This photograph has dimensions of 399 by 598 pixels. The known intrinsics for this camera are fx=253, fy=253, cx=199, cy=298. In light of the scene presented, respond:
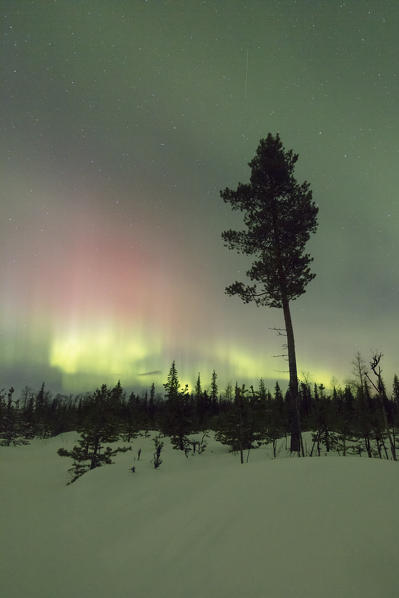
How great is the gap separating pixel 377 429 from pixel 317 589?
21.3m

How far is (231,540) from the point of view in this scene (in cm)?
347

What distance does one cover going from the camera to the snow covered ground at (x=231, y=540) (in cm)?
262

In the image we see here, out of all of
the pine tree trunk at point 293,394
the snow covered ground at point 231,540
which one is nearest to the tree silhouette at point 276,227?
the pine tree trunk at point 293,394

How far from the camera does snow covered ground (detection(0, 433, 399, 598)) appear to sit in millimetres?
2615

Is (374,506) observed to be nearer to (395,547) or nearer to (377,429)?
(395,547)

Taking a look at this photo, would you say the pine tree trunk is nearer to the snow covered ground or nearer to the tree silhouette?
the tree silhouette

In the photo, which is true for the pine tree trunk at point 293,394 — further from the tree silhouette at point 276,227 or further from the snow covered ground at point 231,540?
the snow covered ground at point 231,540

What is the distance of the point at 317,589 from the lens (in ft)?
7.73

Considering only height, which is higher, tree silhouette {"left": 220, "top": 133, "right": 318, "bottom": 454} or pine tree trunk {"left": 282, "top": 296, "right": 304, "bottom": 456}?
tree silhouette {"left": 220, "top": 133, "right": 318, "bottom": 454}

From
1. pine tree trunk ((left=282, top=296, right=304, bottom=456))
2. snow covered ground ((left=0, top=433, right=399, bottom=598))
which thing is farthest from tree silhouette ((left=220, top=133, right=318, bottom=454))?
snow covered ground ((left=0, top=433, right=399, bottom=598))

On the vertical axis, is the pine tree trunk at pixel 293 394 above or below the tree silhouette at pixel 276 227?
below

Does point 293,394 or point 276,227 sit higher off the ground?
point 276,227

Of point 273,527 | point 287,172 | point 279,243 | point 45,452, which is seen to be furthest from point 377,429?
point 45,452

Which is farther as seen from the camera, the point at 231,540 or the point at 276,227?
the point at 276,227
